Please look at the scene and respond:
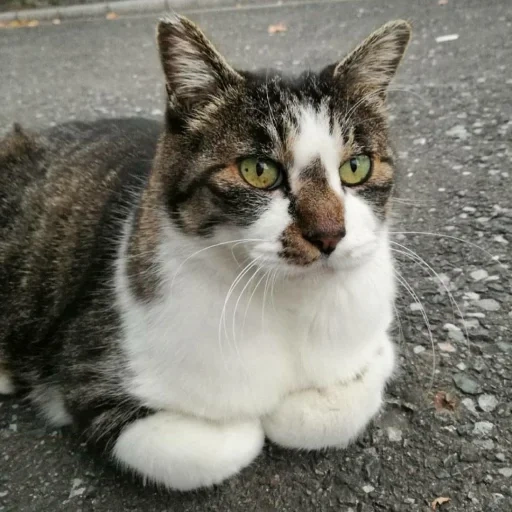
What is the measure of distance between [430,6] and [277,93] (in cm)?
585

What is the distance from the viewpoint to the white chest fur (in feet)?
5.66

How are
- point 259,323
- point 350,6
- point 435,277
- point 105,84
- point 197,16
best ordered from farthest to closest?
point 197,16, point 350,6, point 105,84, point 435,277, point 259,323

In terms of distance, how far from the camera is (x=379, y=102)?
5.88ft

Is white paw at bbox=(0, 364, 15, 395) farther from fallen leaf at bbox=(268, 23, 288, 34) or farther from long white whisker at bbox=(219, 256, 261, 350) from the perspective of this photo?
fallen leaf at bbox=(268, 23, 288, 34)

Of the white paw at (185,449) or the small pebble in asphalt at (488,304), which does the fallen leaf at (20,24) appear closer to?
the small pebble in asphalt at (488,304)

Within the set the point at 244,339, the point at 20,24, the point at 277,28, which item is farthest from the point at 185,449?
the point at 20,24

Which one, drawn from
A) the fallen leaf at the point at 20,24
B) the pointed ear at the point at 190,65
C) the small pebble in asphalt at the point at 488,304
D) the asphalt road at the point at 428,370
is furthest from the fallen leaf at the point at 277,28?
the pointed ear at the point at 190,65

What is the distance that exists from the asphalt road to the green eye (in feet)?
1.10

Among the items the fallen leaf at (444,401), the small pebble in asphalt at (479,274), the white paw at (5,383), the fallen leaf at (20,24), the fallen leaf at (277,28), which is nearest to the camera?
the fallen leaf at (444,401)

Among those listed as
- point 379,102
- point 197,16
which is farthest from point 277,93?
point 197,16

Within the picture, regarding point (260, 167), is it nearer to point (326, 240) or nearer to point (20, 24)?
point (326, 240)

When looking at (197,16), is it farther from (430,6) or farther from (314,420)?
(314,420)

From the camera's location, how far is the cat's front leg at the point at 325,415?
1.77 m

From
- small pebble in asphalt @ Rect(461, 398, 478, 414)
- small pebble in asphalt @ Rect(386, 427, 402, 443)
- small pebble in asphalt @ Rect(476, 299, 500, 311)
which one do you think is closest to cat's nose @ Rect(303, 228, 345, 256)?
small pebble in asphalt @ Rect(386, 427, 402, 443)
